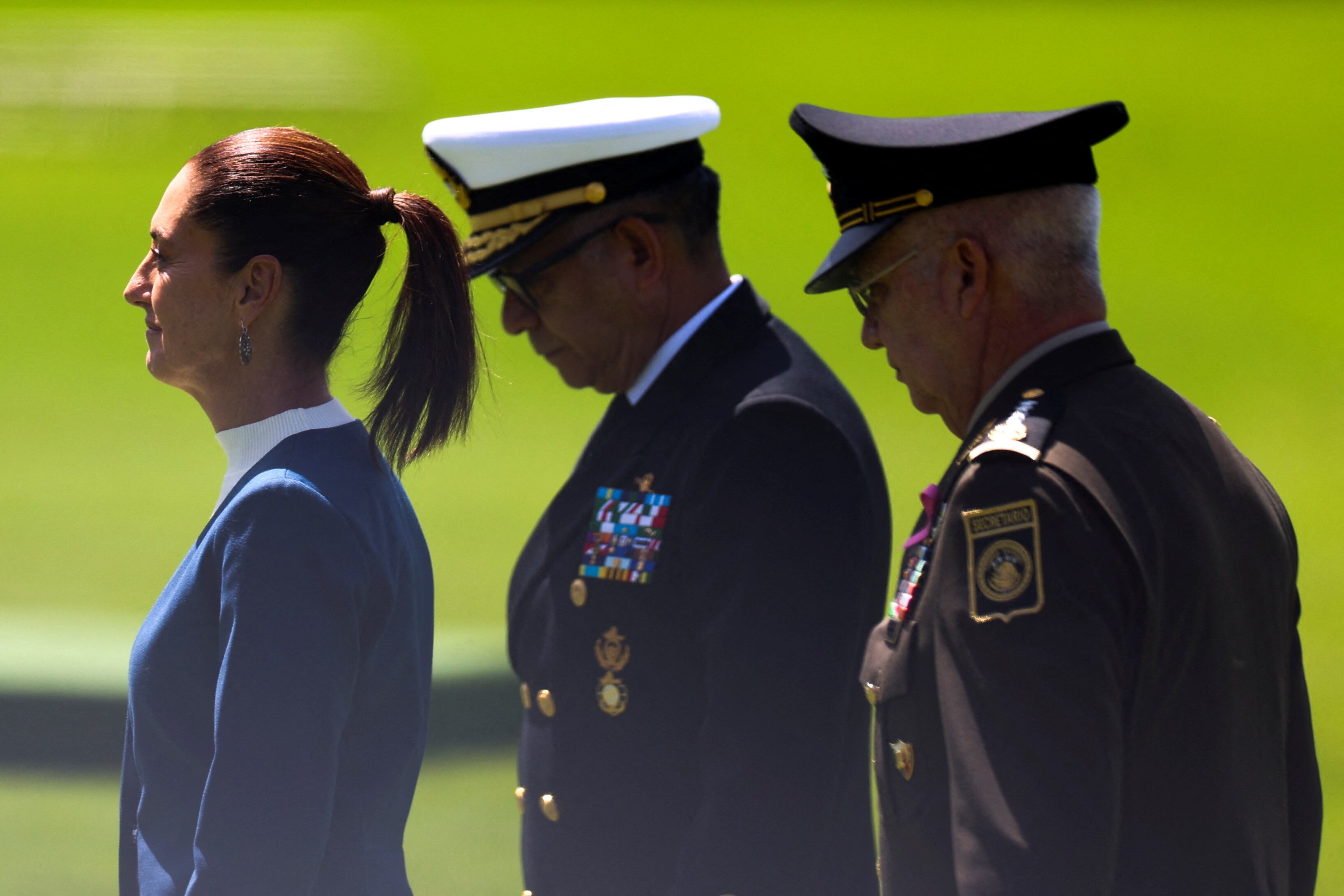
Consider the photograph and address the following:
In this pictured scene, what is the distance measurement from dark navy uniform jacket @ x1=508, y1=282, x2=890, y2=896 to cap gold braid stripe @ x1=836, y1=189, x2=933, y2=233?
0.27 meters

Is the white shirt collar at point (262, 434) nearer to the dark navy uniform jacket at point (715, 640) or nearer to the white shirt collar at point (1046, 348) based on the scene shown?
the dark navy uniform jacket at point (715, 640)

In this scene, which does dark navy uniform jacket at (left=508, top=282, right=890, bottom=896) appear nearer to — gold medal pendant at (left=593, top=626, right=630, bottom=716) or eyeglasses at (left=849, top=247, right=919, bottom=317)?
gold medal pendant at (left=593, top=626, right=630, bottom=716)

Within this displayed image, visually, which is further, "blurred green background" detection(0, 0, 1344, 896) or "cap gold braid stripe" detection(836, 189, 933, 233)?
"blurred green background" detection(0, 0, 1344, 896)

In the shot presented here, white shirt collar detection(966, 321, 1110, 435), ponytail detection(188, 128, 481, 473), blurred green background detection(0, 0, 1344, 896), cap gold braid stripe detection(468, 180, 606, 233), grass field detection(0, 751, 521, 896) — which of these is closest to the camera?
white shirt collar detection(966, 321, 1110, 435)

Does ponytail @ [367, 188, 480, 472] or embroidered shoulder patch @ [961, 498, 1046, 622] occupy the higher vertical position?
ponytail @ [367, 188, 480, 472]

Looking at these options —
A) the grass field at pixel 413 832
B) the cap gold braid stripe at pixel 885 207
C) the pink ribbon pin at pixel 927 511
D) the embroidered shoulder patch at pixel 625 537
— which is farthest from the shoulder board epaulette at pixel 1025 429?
the grass field at pixel 413 832

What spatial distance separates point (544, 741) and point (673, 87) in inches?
102

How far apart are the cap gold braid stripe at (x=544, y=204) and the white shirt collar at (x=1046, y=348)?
650mm

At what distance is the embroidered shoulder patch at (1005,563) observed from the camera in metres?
0.99

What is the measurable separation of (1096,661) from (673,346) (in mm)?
794

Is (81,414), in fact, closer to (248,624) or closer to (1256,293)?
(248,624)

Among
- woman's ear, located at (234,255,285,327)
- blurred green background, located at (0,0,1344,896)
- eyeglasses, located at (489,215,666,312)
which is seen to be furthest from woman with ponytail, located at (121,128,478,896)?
blurred green background, located at (0,0,1344,896)

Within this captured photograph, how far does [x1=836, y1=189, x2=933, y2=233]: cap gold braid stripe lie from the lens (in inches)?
46.6

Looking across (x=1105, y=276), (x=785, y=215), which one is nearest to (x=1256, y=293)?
(x=1105, y=276)
